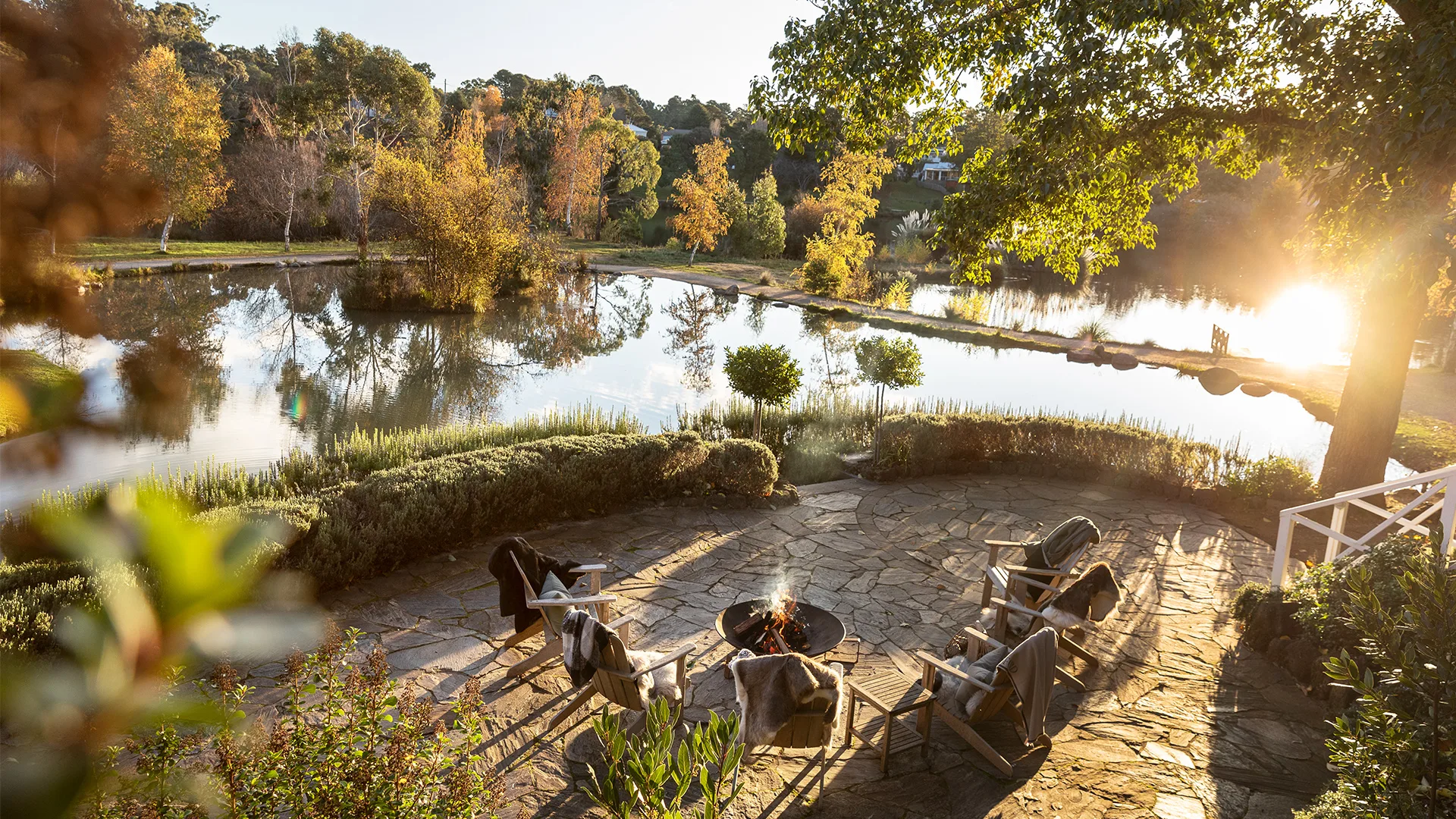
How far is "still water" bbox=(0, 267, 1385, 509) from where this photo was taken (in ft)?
39.0

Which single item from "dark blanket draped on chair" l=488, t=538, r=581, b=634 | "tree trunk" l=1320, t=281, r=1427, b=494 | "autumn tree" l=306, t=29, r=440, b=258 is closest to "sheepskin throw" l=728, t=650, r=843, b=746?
"dark blanket draped on chair" l=488, t=538, r=581, b=634

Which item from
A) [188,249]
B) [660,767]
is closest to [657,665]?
[660,767]

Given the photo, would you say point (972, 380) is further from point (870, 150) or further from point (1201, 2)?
point (1201, 2)

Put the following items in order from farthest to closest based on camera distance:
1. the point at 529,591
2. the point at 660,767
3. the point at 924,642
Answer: the point at 924,642 → the point at 529,591 → the point at 660,767

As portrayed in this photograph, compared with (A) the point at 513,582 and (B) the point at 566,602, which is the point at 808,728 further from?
(A) the point at 513,582

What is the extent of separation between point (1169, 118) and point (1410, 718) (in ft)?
22.5

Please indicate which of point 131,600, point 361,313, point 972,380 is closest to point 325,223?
point 361,313

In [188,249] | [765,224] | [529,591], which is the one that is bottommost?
[529,591]

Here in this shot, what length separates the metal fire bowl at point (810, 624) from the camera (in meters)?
4.68

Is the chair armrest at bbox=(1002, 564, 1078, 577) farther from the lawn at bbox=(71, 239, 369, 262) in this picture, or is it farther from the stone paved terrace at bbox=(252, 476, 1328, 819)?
the lawn at bbox=(71, 239, 369, 262)

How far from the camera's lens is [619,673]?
4145 mm

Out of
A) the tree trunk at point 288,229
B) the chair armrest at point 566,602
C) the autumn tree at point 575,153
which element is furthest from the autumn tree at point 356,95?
the chair armrest at point 566,602

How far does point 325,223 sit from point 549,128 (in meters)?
14.3

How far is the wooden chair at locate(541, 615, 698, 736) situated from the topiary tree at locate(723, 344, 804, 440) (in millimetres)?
5494
